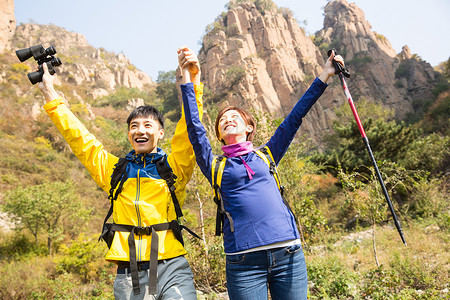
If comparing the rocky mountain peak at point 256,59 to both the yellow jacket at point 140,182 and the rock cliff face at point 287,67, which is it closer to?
the rock cliff face at point 287,67

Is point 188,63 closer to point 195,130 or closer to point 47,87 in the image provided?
point 195,130

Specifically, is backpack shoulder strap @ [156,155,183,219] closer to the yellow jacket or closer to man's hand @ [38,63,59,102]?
the yellow jacket

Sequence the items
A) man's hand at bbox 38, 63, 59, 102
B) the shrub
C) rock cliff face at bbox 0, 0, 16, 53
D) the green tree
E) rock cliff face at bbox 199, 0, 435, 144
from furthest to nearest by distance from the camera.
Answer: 1. rock cliff face at bbox 0, 0, 16, 53
2. rock cliff face at bbox 199, 0, 435, 144
3. the green tree
4. the shrub
5. man's hand at bbox 38, 63, 59, 102

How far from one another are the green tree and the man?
10657mm

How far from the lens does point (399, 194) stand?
12.2m

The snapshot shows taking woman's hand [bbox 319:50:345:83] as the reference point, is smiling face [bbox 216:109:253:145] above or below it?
below

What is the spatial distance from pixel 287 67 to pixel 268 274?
38616mm

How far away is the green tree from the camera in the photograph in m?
10.6

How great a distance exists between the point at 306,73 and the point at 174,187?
4246 centimetres

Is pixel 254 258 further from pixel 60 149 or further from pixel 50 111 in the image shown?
pixel 60 149

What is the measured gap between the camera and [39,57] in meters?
2.06

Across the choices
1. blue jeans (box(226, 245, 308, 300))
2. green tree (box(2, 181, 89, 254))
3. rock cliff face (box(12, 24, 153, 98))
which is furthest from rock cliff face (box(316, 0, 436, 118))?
blue jeans (box(226, 245, 308, 300))

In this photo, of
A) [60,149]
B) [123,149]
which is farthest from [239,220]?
[60,149]

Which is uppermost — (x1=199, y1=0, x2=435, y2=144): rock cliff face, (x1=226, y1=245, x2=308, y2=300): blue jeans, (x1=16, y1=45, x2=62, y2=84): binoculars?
(x1=199, y1=0, x2=435, y2=144): rock cliff face
